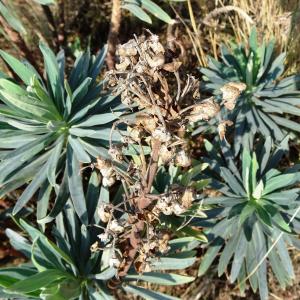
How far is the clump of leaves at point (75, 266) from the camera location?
1965mm

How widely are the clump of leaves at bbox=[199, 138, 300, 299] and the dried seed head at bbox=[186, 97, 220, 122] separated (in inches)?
33.5

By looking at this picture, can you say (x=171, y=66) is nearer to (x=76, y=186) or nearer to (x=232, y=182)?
(x=76, y=186)

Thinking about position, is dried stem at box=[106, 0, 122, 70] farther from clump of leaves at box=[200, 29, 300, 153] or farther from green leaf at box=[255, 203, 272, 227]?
green leaf at box=[255, 203, 272, 227]

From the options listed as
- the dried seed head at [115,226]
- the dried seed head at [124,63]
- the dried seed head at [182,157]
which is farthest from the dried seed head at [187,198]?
the dried seed head at [124,63]

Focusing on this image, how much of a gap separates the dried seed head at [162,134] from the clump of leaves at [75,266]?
78cm

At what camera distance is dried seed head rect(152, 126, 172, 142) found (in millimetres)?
1353

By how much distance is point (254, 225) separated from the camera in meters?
2.29

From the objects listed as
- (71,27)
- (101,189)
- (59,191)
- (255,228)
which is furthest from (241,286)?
(71,27)

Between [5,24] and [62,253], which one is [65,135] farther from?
[5,24]

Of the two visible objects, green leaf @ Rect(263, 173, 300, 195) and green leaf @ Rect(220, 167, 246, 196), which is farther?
green leaf @ Rect(220, 167, 246, 196)

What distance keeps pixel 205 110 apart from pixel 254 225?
1081 mm

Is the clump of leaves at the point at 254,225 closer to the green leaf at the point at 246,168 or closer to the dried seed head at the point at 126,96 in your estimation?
the green leaf at the point at 246,168

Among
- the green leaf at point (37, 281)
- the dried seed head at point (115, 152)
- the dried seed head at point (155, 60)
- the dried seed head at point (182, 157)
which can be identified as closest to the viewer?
the dried seed head at point (155, 60)

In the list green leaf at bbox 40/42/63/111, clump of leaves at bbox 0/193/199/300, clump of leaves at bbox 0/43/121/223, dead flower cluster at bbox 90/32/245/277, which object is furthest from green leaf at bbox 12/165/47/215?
dead flower cluster at bbox 90/32/245/277
